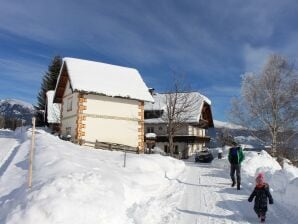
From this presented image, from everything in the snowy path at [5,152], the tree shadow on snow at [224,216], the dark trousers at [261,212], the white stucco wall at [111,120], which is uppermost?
the white stucco wall at [111,120]

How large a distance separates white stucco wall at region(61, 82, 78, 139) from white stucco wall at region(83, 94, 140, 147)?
1.28m

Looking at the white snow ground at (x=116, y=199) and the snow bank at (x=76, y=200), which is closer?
the snow bank at (x=76, y=200)

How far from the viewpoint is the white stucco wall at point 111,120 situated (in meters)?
28.6

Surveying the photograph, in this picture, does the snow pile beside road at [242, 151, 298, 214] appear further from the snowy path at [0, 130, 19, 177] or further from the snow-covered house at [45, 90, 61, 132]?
the snow-covered house at [45, 90, 61, 132]

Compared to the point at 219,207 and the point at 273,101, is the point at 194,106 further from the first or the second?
the point at 219,207

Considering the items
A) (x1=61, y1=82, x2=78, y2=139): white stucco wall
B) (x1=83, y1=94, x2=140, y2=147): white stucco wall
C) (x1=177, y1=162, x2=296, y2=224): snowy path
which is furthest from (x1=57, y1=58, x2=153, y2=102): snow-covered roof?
(x1=177, y1=162, x2=296, y2=224): snowy path

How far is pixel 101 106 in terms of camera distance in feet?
95.5

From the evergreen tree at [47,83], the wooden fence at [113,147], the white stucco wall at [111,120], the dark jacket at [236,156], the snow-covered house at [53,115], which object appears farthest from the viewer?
the evergreen tree at [47,83]

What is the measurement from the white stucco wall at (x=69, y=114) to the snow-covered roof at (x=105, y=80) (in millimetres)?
1561

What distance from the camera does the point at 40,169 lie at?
11.6m

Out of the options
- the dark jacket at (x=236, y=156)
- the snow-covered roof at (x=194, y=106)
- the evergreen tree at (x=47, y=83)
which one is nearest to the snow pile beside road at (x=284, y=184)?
the dark jacket at (x=236, y=156)

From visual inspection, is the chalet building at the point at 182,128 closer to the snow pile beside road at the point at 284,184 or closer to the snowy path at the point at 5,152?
the snowy path at the point at 5,152

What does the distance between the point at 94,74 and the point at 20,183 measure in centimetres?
2108

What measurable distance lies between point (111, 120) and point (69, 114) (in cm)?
413
